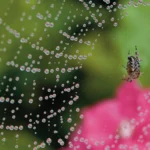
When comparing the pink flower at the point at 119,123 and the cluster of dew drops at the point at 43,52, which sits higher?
the cluster of dew drops at the point at 43,52

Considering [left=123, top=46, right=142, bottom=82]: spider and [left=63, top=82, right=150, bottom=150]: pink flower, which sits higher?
[left=123, top=46, right=142, bottom=82]: spider

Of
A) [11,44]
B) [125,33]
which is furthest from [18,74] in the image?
[125,33]

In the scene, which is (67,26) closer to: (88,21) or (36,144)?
(88,21)

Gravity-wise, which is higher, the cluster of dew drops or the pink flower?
the cluster of dew drops
